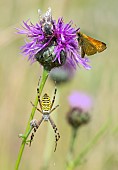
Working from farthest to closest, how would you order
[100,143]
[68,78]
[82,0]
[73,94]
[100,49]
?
[82,0], [73,94], [68,78], [100,143], [100,49]

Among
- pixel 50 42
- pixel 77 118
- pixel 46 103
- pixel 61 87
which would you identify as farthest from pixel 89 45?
pixel 61 87

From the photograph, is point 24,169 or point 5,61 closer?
point 24,169

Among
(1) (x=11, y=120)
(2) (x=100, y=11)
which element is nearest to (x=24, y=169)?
(1) (x=11, y=120)

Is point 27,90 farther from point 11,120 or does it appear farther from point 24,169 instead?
point 24,169

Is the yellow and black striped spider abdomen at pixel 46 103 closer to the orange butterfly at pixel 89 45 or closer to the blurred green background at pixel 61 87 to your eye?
the orange butterfly at pixel 89 45

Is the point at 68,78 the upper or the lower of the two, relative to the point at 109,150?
upper

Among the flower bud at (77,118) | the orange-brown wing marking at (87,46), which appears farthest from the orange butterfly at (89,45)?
the flower bud at (77,118)
